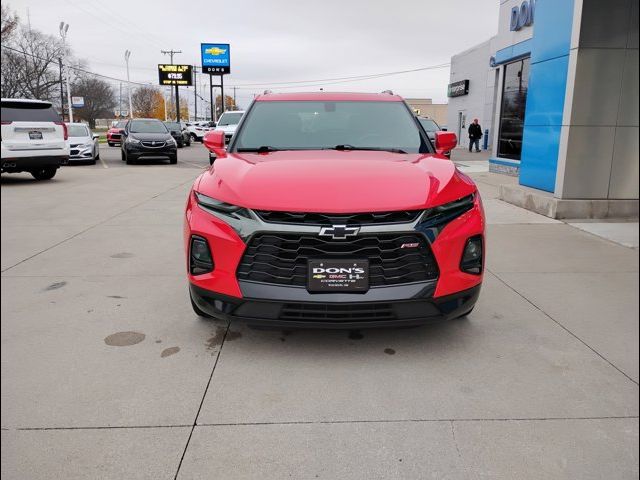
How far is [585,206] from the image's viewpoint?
827 cm

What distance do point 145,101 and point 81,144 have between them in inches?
3511

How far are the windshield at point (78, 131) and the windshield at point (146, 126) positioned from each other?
164 cm

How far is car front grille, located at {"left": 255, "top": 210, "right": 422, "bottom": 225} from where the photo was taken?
9.96 ft

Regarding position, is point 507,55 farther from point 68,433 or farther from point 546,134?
point 68,433

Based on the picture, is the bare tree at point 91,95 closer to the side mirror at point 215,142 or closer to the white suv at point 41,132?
the white suv at point 41,132

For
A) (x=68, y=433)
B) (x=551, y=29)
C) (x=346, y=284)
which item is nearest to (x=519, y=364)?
(x=346, y=284)

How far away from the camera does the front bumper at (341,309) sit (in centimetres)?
306

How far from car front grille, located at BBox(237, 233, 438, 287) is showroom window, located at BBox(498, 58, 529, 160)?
1519 cm

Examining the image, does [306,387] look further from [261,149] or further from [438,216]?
[261,149]

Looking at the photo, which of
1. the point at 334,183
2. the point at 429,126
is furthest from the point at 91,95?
the point at 334,183

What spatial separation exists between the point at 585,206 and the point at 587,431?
6492mm

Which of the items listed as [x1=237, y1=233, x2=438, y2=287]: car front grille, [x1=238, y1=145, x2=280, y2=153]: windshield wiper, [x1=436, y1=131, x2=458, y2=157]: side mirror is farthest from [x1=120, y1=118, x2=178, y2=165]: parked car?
[x1=237, y1=233, x2=438, y2=287]: car front grille

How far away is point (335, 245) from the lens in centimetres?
307

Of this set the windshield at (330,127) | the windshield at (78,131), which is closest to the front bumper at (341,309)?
the windshield at (330,127)
